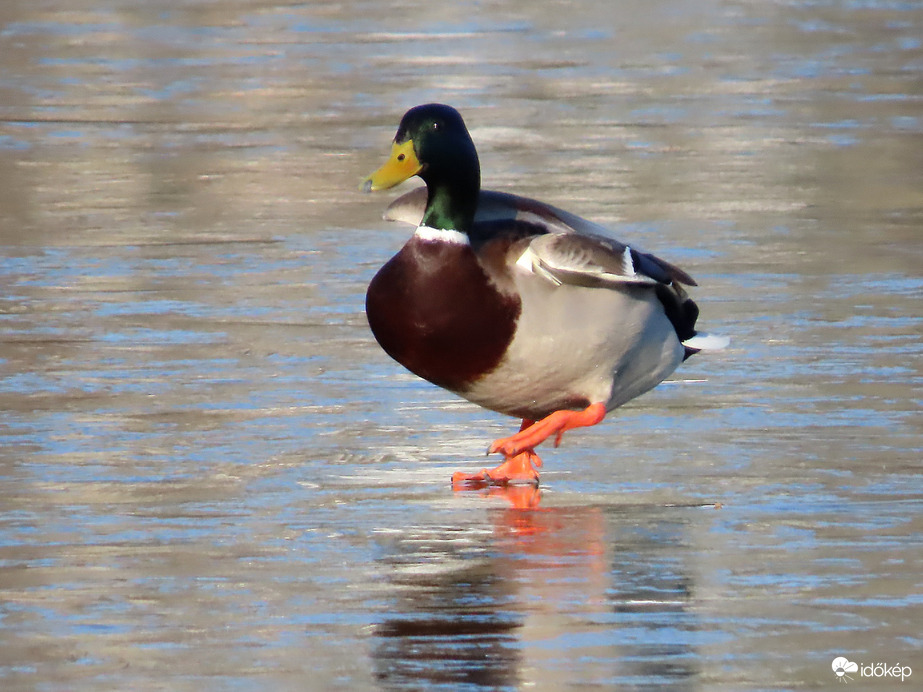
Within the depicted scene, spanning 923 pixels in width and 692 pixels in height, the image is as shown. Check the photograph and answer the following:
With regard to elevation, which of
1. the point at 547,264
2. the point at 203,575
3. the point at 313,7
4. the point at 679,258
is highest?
the point at 547,264

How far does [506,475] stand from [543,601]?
1.17 meters

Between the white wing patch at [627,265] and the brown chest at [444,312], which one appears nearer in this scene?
the brown chest at [444,312]

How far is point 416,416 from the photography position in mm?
6512

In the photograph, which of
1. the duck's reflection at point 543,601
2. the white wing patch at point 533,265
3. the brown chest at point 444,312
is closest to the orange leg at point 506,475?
the duck's reflection at point 543,601

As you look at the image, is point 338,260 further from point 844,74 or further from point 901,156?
point 844,74

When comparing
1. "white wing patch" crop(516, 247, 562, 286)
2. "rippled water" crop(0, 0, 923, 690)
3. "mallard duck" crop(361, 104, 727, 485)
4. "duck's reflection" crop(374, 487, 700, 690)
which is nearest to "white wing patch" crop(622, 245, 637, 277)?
"mallard duck" crop(361, 104, 727, 485)

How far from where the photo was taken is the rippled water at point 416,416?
14.5ft

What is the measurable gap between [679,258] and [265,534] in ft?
12.9

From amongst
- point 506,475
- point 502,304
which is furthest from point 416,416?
point 502,304

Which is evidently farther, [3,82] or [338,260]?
[3,82]

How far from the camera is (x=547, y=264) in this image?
5695 millimetres

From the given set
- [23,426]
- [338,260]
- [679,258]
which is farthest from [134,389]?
[679,258]

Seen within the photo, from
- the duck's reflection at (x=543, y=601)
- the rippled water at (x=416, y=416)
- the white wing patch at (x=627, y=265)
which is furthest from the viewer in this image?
the white wing patch at (x=627, y=265)

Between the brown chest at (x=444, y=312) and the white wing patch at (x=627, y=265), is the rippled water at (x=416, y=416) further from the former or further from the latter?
the white wing patch at (x=627, y=265)
